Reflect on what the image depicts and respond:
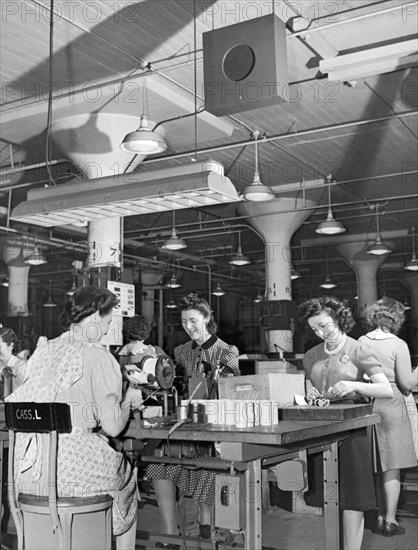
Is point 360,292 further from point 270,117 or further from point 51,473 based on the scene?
point 51,473

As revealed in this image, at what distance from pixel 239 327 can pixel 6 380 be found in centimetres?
2037

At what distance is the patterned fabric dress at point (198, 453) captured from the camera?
3.49 m

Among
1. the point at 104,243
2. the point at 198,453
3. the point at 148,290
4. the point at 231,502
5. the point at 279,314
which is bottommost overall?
the point at 231,502

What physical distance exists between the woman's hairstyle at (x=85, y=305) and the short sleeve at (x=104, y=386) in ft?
0.65

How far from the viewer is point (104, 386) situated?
2.89 meters

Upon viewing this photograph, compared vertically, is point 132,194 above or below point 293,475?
above

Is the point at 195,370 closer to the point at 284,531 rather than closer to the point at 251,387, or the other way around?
the point at 251,387

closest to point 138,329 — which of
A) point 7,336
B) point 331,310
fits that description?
point 7,336

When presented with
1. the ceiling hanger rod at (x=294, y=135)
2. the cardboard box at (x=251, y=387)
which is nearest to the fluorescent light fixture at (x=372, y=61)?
the ceiling hanger rod at (x=294, y=135)

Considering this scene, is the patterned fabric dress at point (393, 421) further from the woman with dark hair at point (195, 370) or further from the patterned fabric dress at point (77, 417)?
the patterned fabric dress at point (77, 417)

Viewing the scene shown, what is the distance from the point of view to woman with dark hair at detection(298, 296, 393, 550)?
360cm

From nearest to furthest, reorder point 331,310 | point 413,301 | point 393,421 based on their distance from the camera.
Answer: point 331,310
point 393,421
point 413,301

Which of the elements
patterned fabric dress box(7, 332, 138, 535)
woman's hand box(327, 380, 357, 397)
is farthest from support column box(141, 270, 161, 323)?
patterned fabric dress box(7, 332, 138, 535)

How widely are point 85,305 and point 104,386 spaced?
0.40 meters
